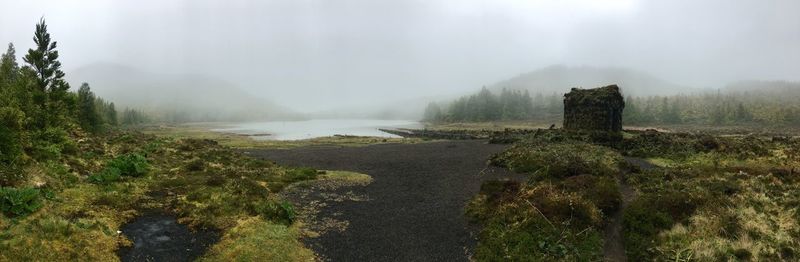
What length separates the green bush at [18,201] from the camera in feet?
53.3

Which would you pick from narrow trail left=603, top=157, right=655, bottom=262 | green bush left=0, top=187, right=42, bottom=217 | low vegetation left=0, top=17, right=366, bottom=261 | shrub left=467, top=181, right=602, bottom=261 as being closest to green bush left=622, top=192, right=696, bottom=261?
narrow trail left=603, top=157, right=655, bottom=262

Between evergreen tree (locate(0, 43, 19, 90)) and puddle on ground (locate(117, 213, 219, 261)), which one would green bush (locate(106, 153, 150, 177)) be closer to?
puddle on ground (locate(117, 213, 219, 261))

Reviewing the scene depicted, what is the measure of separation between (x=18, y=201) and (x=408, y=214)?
56.8 ft

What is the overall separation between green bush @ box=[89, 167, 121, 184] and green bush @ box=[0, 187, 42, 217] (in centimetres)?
630

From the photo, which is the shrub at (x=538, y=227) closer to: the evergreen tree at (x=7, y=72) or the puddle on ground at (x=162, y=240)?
the puddle on ground at (x=162, y=240)

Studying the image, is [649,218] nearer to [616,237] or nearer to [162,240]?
[616,237]

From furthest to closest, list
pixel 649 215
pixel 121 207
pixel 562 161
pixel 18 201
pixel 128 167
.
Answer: pixel 562 161 → pixel 128 167 → pixel 121 207 → pixel 649 215 → pixel 18 201

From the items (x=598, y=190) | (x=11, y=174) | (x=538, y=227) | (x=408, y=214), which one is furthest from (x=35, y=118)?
(x=598, y=190)

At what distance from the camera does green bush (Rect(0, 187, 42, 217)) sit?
640 inches

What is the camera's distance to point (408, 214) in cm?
2436

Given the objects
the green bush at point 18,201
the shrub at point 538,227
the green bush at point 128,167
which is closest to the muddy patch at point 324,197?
the shrub at point 538,227

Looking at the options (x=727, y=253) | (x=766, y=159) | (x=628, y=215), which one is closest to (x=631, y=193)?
(x=628, y=215)

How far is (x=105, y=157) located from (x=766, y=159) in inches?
2226

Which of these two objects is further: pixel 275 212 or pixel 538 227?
pixel 275 212
